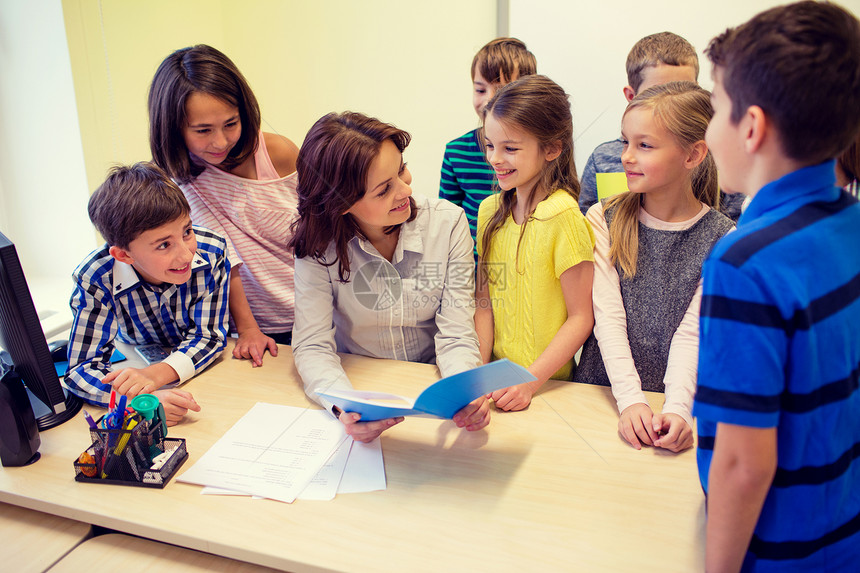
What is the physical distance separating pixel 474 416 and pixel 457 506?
193mm

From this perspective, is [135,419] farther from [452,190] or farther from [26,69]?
[26,69]

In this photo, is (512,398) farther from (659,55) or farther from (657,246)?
(659,55)

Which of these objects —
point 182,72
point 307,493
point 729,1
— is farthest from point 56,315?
point 729,1

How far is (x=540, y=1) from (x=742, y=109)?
2125 mm

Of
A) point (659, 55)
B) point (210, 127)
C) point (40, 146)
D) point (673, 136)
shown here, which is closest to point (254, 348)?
point (210, 127)

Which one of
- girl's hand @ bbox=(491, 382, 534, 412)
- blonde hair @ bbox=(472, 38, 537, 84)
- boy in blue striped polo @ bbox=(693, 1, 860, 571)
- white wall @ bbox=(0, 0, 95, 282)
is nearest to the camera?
boy in blue striped polo @ bbox=(693, 1, 860, 571)

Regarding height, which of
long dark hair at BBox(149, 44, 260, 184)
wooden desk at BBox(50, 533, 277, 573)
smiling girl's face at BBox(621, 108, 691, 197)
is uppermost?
long dark hair at BBox(149, 44, 260, 184)

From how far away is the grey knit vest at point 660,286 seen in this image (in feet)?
4.10

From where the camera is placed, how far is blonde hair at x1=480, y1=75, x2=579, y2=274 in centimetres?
132

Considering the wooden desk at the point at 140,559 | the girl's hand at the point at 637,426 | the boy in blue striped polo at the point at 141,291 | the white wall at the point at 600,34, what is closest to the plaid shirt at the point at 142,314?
the boy in blue striped polo at the point at 141,291

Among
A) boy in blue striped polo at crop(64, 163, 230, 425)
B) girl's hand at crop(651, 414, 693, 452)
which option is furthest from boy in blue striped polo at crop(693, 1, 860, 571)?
boy in blue striped polo at crop(64, 163, 230, 425)

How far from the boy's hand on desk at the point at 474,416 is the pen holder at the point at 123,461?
512mm

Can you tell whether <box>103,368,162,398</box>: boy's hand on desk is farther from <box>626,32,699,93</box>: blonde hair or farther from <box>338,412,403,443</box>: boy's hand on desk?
<box>626,32,699,93</box>: blonde hair

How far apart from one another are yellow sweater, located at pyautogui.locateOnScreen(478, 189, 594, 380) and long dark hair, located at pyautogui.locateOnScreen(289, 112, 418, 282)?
1.16ft
